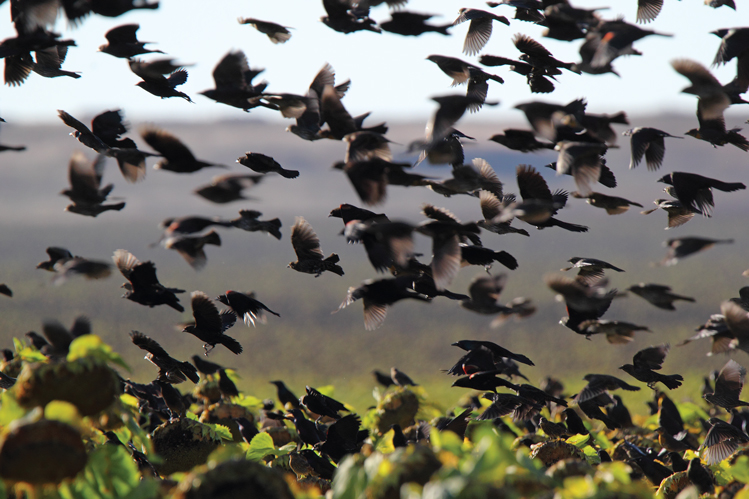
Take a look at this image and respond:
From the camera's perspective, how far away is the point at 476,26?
4.44 metres

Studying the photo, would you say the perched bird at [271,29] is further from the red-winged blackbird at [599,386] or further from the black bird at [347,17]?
the red-winged blackbird at [599,386]

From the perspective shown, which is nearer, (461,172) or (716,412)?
(461,172)

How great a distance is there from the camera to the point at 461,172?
3.71m

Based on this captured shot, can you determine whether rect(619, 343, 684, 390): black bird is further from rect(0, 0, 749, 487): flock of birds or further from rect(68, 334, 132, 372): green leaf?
rect(68, 334, 132, 372): green leaf

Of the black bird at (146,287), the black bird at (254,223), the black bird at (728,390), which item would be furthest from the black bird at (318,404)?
the black bird at (728,390)

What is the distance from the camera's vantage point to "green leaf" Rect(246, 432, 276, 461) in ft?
13.8

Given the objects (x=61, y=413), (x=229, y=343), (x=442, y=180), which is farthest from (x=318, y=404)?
(x=61, y=413)

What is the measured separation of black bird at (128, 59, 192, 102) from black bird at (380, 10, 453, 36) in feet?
4.76

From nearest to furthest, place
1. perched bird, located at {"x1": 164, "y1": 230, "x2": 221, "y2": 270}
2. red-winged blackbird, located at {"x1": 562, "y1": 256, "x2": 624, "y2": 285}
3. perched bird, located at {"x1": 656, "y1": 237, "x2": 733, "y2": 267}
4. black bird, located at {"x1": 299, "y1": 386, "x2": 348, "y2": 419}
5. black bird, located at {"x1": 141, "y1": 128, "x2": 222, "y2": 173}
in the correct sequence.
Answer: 1. perched bird, located at {"x1": 656, "y1": 237, "x2": 733, "y2": 267}
2. perched bird, located at {"x1": 164, "y1": 230, "x2": 221, "y2": 270}
3. black bird, located at {"x1": 141, "y1": 128, "x2": 222, "y2": 173}
4. red-winged blackbird, located at {"x1": 562, "y1": 256, "x2": 624, "y2": 285}
5. black bird, located at {"x1": 299, "y1": 386, "x2": 348, "y2": 419}

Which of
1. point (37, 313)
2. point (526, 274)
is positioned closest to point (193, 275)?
point (37, 313)

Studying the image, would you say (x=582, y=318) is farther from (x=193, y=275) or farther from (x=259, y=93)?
(x=193, y=275)

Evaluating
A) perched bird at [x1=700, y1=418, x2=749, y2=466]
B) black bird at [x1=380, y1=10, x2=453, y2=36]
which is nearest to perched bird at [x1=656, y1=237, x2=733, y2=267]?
perched bird at [x1=700, y1=418, x2=749, y2=466]

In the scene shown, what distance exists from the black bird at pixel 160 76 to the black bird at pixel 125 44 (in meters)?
0.08

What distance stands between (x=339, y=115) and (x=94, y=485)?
2217mm
